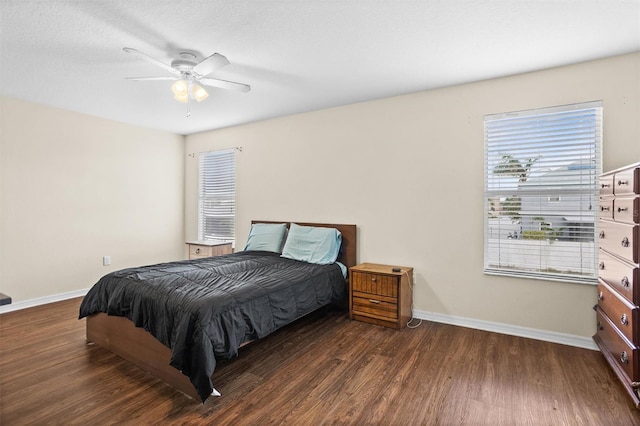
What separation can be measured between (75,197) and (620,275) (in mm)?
5681

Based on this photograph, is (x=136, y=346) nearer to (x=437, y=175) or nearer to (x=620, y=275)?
(x=437, y=175)

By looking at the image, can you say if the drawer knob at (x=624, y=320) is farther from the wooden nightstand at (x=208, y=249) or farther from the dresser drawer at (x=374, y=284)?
the wooden nightstand at (x=208, y=249)

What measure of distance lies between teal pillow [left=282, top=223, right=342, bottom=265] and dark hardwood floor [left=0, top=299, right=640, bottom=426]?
0.92 m

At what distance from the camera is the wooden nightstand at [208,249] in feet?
15.7

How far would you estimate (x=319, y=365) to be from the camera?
2520 mm

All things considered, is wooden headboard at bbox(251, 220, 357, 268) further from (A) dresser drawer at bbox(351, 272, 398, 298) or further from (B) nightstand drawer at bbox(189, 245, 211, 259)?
(B) nightstand drawer at bbox(189, 245, 211, 259)

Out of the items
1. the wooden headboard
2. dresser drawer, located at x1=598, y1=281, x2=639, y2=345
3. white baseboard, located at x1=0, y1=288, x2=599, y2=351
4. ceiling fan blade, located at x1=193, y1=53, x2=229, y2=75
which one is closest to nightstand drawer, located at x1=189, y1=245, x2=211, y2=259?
white baseboard, located at x1=0, y1=288, x2=599, y2=351

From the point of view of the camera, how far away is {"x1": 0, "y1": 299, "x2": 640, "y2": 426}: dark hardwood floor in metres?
1.91

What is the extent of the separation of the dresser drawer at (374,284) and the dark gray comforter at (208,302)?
242 mm

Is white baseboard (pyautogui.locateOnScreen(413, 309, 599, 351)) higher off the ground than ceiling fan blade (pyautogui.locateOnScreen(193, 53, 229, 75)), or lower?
lower

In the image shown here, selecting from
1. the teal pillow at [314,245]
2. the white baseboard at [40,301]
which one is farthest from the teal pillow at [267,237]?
the white baseboard at [40,301]

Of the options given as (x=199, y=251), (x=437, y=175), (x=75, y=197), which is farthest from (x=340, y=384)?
(x=75, y=197)

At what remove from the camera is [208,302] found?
2186 mm

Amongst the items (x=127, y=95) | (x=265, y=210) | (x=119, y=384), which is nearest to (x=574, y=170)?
(x=265, y=210)
